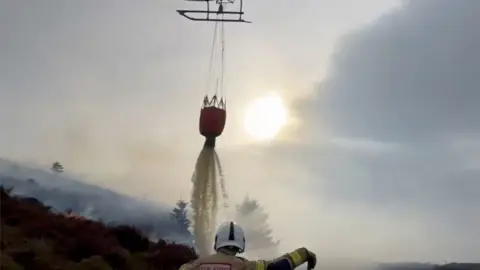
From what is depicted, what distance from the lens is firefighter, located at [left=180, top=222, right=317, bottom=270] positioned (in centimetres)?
510

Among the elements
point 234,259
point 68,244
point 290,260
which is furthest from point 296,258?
point 68,244

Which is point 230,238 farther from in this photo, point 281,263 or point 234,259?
point 281,263

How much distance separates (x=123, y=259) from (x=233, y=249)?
23.8ft

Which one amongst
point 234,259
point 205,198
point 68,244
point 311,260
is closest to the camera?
point 234,259

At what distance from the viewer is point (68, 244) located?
12.2 m

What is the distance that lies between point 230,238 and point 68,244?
7639mm

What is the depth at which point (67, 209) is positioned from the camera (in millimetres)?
16062

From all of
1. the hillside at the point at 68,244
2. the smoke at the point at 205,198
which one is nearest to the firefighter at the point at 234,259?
the hillside at the point at 68,244

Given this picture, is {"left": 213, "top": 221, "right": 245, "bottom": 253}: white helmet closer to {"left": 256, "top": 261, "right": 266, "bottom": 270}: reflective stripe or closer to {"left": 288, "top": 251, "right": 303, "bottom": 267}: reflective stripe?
{"left": 256, "top": 261, "right": 266, "bottom": 270}: reflective stripe

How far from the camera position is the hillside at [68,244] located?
11172mm

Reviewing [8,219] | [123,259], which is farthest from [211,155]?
[8,219]

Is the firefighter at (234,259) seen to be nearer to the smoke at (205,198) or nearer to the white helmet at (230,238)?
the white helmet at (230,238)

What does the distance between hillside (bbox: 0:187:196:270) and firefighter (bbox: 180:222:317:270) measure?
610 centimetres

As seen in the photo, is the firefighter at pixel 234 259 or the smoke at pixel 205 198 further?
the smoke at pixel 205 198
